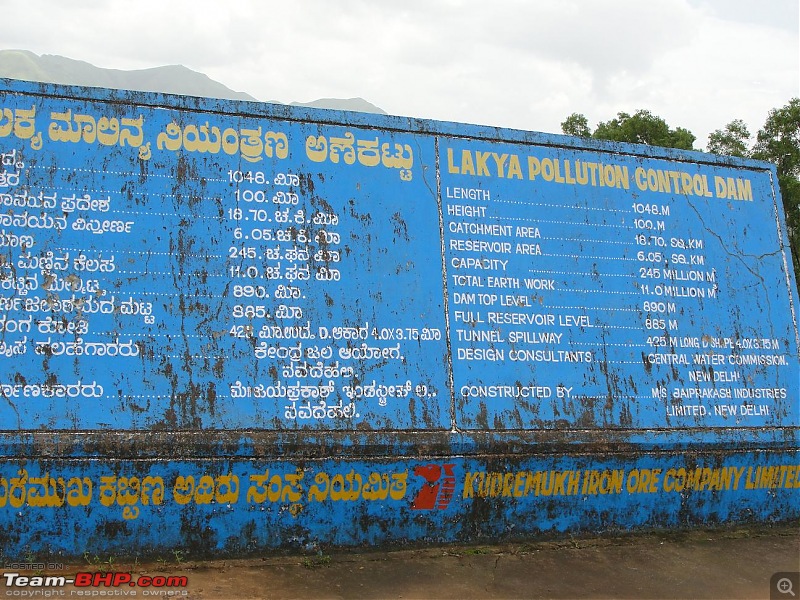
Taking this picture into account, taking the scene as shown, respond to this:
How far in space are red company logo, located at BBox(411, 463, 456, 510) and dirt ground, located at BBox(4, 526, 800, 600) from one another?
26cm

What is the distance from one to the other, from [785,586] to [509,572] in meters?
1.49

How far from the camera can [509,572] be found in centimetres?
358

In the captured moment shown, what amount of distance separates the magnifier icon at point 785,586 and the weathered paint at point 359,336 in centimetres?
65

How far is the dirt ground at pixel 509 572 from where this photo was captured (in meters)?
3.25

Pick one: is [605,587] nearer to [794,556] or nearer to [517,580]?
[517,580]

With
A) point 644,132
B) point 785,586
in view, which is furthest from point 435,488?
point 644,132

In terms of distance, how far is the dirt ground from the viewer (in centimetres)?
325

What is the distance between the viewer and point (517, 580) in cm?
349

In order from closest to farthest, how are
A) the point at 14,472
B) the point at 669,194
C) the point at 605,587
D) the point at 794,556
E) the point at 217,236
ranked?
the point at 14,472 < the point at 605,587 < the point at 217,236 < the point at 794,556 < the point at 669,194

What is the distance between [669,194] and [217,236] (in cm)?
314

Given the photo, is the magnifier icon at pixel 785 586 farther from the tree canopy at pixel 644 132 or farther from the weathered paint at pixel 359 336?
the tree canopy at pixel 644 132

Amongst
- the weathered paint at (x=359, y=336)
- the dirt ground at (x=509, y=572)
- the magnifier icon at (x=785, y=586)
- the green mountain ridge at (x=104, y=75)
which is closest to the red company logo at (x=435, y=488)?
the weathered paint at (x=359, y=336)

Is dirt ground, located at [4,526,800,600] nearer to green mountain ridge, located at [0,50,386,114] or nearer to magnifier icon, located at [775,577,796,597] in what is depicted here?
magnifier icon, located at [775,577,796,597]

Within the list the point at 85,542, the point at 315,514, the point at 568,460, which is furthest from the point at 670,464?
the point at 85,542
